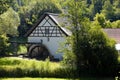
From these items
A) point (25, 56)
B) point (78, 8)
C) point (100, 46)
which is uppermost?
point (78, 8)

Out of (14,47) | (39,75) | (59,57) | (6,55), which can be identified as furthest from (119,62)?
(14,47)

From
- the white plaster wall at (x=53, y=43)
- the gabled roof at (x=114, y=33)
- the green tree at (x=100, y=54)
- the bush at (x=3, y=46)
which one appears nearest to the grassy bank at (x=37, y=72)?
the green tree at (x=100, y=54)

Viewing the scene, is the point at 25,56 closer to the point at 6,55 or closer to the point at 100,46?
the point at 6,55

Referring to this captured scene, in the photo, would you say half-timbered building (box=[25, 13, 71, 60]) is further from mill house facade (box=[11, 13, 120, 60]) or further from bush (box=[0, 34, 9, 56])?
bush (box=[0, 34, 9, 56])

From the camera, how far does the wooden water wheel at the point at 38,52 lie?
4072cm

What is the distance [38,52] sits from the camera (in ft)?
135

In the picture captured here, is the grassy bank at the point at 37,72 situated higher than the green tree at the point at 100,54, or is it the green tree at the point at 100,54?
the green tree at the point at 100,54

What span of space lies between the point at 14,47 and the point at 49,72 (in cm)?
2312

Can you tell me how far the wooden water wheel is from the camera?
40719 millimetres

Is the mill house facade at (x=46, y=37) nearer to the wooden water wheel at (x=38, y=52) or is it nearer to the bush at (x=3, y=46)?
the wooden water wheel at (x=38, y=52)

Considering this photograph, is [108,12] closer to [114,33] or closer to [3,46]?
[114,33]

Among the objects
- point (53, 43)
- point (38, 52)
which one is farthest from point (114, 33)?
point (38, 52)

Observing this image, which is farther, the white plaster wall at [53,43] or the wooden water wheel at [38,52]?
the wooden water wheel at [38,52]

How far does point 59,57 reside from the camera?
39.3 meters
